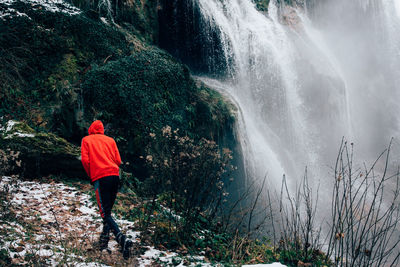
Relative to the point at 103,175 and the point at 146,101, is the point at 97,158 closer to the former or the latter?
the point at 103,175

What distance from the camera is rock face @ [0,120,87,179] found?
518 cm

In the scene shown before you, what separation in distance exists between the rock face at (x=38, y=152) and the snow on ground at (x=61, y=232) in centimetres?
32

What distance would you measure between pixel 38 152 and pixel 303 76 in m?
15.9

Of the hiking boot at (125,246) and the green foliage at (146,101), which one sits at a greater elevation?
the green foliage at (146,101)

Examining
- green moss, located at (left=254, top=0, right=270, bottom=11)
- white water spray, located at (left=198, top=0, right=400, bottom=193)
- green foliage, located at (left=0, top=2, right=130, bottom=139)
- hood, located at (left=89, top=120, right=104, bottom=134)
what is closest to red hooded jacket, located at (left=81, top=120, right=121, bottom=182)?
hood, located at (left=89, top=120, right=104, bottom=134)

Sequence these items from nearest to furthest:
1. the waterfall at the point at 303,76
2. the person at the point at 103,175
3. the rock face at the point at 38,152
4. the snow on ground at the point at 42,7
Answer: the person at the point at 103,175, the rock face at the point at 38,152, the snow on ground at the point at 42,7, the waterfall at the point at 303,76

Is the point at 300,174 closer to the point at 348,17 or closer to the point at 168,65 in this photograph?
the point at 168,65

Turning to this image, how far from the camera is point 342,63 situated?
25.5 m

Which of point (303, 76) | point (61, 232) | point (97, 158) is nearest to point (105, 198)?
point (97, 158)

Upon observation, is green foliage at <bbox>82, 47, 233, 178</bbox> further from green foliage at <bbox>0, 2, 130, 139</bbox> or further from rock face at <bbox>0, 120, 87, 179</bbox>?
rock face at <bbox>0, 120, 87, 179</bbox>

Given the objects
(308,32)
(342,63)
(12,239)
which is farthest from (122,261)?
(342,63)

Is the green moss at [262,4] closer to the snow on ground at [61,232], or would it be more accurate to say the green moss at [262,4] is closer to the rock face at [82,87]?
the rock face at [82,87]

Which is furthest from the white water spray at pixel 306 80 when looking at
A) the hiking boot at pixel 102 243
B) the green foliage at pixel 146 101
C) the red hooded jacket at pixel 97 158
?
the hiking boot at pixel 102 243

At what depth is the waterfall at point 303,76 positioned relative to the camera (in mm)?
12547
